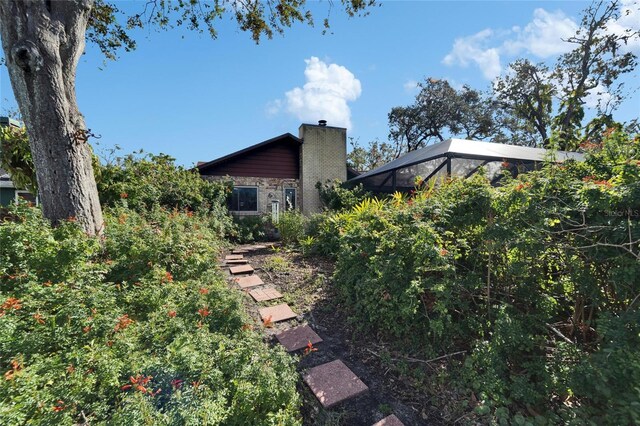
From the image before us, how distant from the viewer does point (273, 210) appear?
1018 centimetres

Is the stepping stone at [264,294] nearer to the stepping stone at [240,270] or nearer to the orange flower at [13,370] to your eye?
the stepping stone at [240,270]

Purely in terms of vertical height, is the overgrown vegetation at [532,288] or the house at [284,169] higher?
the house at [284,169]

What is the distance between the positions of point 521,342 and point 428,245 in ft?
2.80

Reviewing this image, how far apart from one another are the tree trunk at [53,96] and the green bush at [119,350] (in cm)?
71

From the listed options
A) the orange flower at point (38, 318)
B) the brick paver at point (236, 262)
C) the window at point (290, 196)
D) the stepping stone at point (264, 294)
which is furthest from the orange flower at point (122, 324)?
the window at point (290, 196)

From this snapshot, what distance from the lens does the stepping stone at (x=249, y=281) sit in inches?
154

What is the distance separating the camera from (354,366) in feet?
7.43

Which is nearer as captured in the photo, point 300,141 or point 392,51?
point 392,51

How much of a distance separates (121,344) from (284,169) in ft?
32.1

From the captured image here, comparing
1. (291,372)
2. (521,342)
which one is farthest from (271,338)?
(521,342)

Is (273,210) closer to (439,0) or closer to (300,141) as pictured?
(300,141)

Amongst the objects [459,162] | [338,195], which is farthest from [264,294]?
[338,195]

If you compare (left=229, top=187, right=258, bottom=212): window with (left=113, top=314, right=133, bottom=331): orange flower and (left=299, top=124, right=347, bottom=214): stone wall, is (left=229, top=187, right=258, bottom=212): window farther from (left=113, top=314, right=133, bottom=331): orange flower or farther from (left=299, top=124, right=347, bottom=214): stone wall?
(left=113, top=314, right=133, bottom=331): orange flower

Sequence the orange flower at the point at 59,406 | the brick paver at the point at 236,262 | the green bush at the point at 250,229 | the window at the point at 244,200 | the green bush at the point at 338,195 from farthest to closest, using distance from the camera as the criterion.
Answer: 1. the window at the point at 244,200
2. the green bush at the point at 338,195
3. the green bush at the point at 250,229
4. the brick paver at the point at 236,262
5. the orange flower at the point at 59,406
